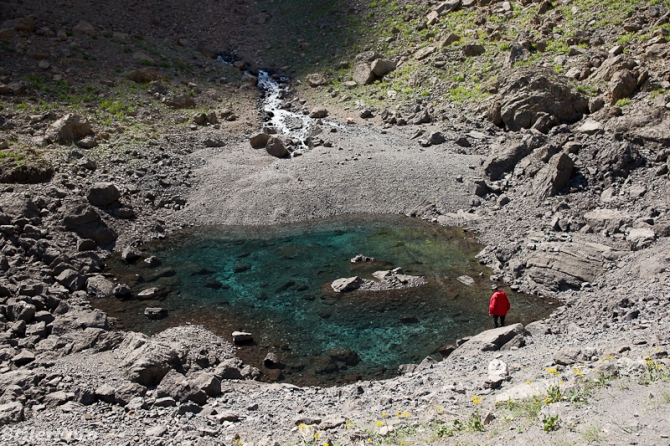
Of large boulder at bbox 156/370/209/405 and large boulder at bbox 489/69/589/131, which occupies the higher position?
large boulder at bbox 489/69/589/131

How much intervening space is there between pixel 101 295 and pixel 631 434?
69.8 feet

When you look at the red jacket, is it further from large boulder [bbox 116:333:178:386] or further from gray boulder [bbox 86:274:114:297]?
gray boulder [bbox 86:274:114:297]

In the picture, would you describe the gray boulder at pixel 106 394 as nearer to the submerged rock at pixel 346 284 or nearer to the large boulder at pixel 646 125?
the submerged rock at pixel 346 284

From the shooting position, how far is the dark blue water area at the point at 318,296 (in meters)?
19.6

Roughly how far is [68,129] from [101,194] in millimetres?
8010

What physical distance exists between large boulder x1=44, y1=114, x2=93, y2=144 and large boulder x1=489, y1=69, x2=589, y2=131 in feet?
92.7

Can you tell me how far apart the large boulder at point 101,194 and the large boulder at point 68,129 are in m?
6.98

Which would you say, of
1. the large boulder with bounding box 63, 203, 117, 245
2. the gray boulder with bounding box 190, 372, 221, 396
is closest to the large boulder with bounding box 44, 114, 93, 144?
the large boulder with bounding box 63, 203, 117, 245

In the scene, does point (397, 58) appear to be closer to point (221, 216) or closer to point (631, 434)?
point (221, 216)

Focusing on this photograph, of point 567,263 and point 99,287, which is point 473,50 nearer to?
point 567,263

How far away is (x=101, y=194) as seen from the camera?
3095 cm

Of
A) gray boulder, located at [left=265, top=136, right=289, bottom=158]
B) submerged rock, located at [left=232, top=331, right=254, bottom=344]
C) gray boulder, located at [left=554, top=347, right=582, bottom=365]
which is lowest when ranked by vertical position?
submerged rock, located at [left=232, top=331, right=254, bottom=344]

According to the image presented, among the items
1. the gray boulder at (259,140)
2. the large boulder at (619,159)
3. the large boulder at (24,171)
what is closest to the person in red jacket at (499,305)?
the large boulder at (619,159)

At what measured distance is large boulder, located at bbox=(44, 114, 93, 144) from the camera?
35625 millimetres
